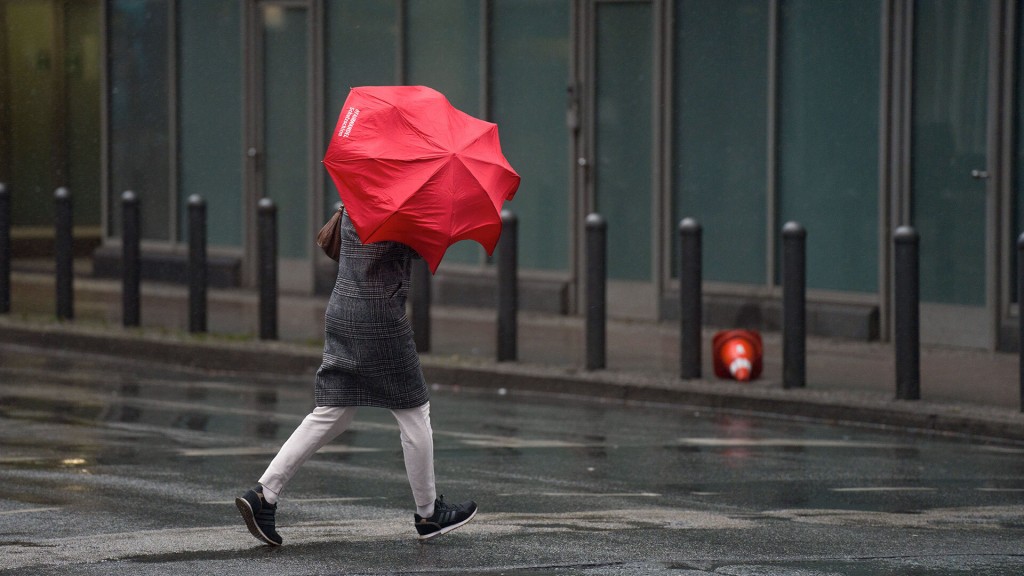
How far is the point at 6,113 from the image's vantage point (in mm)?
21359

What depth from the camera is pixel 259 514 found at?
6113 millimetres

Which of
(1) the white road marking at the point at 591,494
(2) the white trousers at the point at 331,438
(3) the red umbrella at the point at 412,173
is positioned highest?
(3) the red umbrella at the point at 412,173

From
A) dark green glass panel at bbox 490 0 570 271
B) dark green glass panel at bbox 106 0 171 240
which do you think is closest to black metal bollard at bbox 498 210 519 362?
dark green glass panel at bbox 490 0 570 271

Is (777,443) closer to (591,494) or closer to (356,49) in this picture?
(591,494)

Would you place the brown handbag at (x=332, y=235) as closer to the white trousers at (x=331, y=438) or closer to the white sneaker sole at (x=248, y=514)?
the white trousers at (x=331, y=438)

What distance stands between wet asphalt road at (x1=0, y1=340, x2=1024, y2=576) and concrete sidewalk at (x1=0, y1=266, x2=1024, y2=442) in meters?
0.27

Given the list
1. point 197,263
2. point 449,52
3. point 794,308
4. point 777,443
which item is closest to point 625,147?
point 449,52

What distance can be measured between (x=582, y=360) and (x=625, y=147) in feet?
11.2

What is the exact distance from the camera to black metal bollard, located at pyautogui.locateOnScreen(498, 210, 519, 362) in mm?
11820

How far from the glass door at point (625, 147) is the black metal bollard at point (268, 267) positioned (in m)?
3.51

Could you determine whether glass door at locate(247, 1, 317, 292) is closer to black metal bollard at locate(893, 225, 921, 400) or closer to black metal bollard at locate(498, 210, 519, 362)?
black metal bollard at locate(498, 210, 519, 362)

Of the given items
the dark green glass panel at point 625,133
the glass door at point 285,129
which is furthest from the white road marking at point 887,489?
the glass door at point 285,129

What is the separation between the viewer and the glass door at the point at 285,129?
17.3 metres

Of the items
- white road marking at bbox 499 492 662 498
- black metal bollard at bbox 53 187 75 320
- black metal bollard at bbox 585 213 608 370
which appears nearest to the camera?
white road marking at bbox 499 492 662 498
